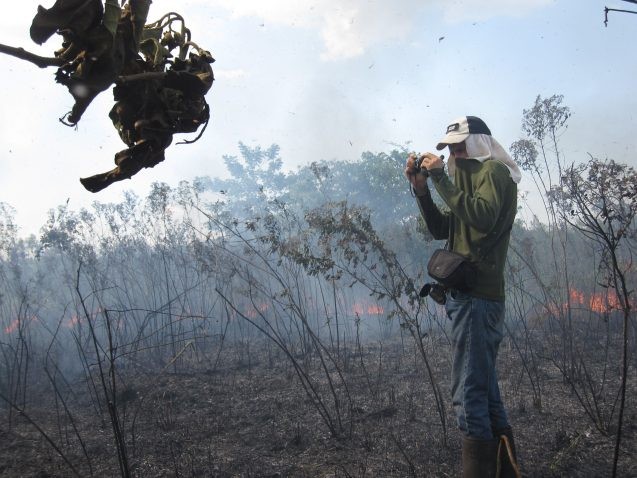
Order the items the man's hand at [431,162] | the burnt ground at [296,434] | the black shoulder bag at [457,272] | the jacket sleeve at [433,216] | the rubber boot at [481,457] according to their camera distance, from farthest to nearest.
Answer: the burnt ground at [296,434] < the jacket sleeve at [433,216] < the man's hand at [431,162] < the black shoulder bag at [457,272] < the rubber boot at [481,457]

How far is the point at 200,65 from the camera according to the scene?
1041mm

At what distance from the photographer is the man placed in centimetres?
183

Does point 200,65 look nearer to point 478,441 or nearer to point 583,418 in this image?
point 478,441

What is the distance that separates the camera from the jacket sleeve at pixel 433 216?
228cm

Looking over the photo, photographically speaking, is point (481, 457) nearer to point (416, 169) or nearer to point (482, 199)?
point (482, 199)

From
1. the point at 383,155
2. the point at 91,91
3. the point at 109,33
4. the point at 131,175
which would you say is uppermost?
→ the point at 383,155

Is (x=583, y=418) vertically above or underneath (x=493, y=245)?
underneath

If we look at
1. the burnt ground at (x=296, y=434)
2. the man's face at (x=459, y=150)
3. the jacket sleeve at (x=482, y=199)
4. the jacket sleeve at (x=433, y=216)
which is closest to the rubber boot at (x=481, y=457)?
the burnt ground at (x=296, y=434)

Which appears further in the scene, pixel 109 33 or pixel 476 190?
pixel 476 190

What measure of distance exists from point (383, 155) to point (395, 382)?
1489cm

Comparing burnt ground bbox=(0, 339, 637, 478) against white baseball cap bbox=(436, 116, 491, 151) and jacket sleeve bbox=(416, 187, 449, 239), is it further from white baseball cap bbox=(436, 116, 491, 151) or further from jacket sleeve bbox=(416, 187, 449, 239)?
white baseball cap bbox=(436, 116, 491, 151)

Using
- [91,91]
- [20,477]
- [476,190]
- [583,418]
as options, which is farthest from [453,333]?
[20,477]

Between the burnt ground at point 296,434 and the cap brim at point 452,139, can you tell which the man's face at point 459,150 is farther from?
the burnt ground at point 296,434

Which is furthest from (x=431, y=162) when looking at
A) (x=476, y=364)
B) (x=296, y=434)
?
(x=296, y=434)
